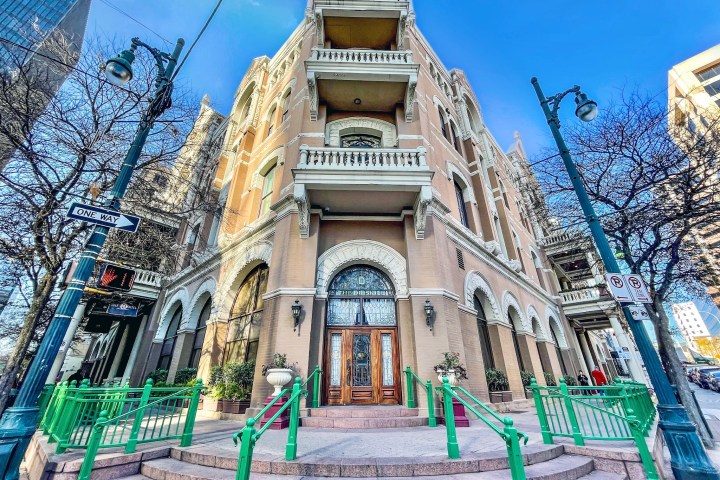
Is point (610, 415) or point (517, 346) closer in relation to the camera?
point (610, 415)

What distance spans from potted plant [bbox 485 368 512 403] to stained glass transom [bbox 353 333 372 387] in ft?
15.6

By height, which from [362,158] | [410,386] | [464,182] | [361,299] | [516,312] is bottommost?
[410,386]

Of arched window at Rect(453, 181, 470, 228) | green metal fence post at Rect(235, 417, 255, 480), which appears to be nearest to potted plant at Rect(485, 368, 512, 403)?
arched window at Rect(453, 181, 470, 228)

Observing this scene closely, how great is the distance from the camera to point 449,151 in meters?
16.0

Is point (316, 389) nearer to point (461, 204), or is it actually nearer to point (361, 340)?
point (361, 340)

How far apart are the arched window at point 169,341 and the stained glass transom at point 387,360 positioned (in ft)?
36.5

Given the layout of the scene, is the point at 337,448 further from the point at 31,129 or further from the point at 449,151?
the point at 449,151

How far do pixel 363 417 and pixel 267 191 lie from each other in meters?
10.5

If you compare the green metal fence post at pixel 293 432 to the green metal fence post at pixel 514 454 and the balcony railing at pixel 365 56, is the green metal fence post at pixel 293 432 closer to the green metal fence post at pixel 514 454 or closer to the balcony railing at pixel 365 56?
the green metal fence post at pixel 514 454

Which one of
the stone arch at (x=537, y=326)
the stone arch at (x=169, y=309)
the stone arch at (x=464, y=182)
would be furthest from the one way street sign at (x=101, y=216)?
the stone arch at (x=537, y=326)

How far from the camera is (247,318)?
11922 millimetres

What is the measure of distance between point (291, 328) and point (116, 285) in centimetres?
464

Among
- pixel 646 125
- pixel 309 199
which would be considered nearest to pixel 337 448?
pixel 309 199

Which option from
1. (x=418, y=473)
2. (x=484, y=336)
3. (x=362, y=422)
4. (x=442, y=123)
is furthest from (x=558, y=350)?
(x=418, y=473)
